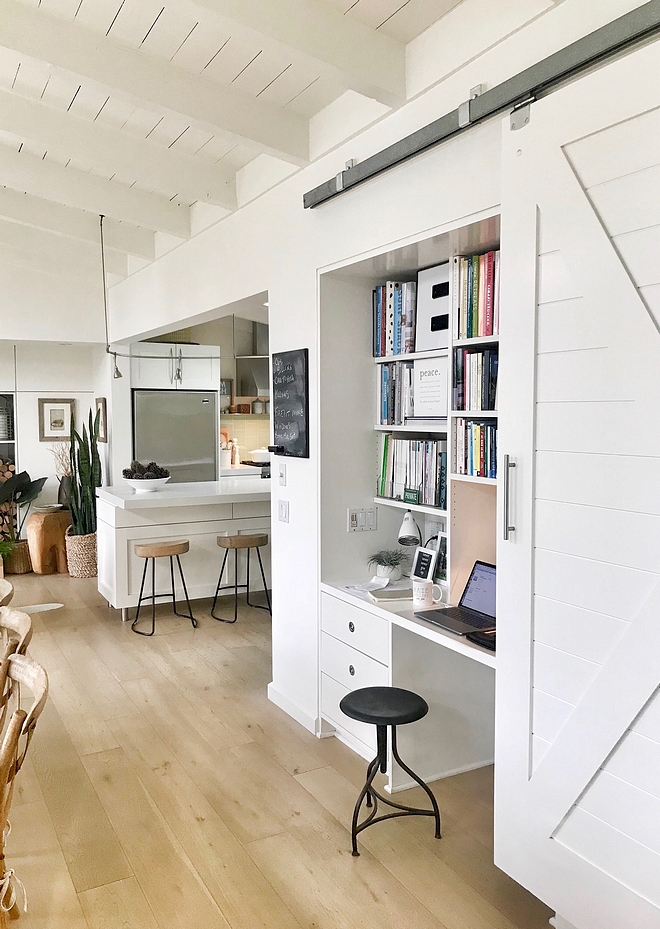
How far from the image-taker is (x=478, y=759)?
325 cm

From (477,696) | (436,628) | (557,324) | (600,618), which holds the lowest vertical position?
(477,696)

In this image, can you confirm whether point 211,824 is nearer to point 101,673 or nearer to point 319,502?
point 319,502

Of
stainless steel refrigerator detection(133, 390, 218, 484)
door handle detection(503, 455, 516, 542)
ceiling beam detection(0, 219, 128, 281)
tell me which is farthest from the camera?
stainless steel refrigerator detection(133, 390, 218, 484)

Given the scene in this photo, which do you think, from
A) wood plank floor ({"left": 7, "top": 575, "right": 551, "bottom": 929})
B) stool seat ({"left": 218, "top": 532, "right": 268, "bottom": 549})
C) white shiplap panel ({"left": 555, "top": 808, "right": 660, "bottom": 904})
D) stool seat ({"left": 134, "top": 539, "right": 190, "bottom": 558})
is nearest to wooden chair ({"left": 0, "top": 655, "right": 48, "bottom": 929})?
wood plank floor ({"left": 7, "top": 575, "right": 551, "bottom": 929})

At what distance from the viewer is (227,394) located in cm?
793

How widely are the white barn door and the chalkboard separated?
1.54 metres

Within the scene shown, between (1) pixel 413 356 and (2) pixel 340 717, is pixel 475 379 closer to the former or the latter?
(1) pixel 413 356

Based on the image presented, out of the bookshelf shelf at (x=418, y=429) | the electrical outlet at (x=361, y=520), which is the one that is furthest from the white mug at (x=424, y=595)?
the bookshelf shelf at (x=418, y=429)

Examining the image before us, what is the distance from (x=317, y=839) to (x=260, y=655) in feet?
6.92

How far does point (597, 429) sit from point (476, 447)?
41.5 inches

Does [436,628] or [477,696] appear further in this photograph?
[477,696]

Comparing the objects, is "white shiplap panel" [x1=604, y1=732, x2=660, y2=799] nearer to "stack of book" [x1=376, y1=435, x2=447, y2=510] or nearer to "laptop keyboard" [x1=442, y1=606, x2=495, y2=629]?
"laptop keyboard" [x1=442, y1=606, x2=495, y2=629]

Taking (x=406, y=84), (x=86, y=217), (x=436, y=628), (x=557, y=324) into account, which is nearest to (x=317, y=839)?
(x=436, y=628)

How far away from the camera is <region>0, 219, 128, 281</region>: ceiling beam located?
596cm
